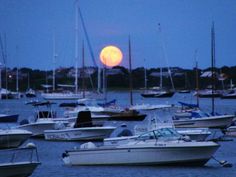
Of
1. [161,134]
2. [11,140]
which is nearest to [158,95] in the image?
[11,140]

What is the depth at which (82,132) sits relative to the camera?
46.4 meters

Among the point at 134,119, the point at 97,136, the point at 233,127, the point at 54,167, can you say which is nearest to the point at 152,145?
the point at 54,167

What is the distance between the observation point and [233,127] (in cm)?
5162

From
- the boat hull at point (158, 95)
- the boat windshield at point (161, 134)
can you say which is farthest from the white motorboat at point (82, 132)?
the boat hull at point (158, 95)

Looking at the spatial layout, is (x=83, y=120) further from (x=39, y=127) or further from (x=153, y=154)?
(x=153, y=154)

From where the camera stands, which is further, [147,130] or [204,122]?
[204,122]

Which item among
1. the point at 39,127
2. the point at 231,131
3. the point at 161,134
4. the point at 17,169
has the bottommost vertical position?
the point at 231,131

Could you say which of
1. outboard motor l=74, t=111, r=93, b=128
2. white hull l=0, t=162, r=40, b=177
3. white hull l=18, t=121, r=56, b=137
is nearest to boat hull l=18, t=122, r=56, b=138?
white hull l=18, t=121, r=56, b=137

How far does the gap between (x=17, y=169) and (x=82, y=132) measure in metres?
21.8

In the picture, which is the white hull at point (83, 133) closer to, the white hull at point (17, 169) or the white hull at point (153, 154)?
the white hull at point (153, 154)

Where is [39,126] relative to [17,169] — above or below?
below

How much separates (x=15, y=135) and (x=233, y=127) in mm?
17212

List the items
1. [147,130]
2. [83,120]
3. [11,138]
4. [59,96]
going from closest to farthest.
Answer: [147,130]
[11,138]
[83,120]
[59,96]

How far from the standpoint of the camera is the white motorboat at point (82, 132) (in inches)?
1817
